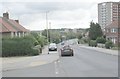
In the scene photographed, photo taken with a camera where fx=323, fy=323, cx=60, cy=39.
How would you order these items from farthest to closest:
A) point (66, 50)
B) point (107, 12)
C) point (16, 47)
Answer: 1. point (107, 12)
2. point (16, 47)
3. point (66, 50)

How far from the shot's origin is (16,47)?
42.2 meters

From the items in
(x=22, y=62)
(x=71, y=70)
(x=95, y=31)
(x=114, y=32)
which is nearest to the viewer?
(x=71, y=70)

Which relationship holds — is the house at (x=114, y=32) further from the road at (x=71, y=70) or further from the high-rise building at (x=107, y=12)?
the road at (x=71, y=70)

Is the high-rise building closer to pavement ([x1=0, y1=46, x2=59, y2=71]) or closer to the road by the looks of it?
pavement ([x1=0, y1=46, x2=59, y2=71])

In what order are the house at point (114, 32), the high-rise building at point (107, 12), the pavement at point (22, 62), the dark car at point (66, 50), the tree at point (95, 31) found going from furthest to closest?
the high-rise building at point (107, 12), the tree at point (95, 31), the house at point (114, 32), the dark car at point (66, 50), the pavement at point (22, 62)

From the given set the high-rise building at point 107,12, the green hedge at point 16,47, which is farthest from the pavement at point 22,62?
the high-rise building at point 107,12

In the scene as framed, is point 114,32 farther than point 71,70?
Yes

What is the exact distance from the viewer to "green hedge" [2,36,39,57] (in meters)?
41.9

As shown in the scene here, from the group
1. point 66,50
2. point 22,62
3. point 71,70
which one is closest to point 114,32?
point 66,50

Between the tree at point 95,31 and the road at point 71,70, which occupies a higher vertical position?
the tree at point 95,31

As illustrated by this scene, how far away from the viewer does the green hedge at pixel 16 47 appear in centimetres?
4194

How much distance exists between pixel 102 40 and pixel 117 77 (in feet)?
215

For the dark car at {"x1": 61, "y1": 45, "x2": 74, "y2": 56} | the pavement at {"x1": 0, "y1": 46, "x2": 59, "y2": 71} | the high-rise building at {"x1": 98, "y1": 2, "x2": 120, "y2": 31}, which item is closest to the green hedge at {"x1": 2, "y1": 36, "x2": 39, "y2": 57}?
the dark car at {"x1": 61, "y1": 45, "x2": 74, "y2": 56}

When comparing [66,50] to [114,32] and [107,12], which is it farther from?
[107,12]
